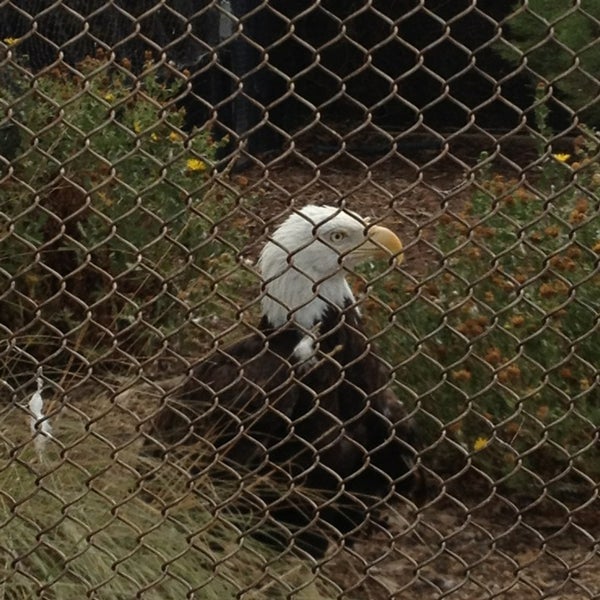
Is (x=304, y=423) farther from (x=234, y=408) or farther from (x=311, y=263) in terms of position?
(x=311, y=263)

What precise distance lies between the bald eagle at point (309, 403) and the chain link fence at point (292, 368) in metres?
0.01

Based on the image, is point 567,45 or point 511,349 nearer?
point 511,349

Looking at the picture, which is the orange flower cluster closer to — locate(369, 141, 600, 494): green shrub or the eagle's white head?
locate(369, 141, 600, 494): green shrub

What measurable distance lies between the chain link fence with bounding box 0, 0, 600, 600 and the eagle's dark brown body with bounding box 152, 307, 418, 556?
10 mm

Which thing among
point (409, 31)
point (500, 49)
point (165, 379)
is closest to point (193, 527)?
point (165, 379)

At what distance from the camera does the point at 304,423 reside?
169 inches

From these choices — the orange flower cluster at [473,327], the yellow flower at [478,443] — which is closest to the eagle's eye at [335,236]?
the orange flower cluster at [473,327]

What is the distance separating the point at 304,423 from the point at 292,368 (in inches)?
40.6

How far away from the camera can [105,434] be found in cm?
438

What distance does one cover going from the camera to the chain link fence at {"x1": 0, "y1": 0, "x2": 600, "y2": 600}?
3.19 metres

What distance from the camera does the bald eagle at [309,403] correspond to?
13.8 ft

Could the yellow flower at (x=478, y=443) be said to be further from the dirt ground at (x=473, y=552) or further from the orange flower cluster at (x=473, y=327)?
the orange flower cluster at (x=473, y=327)

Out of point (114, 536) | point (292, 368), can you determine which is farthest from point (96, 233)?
point (292, 368)

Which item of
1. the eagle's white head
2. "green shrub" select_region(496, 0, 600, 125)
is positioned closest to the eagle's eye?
the eagle's white head
